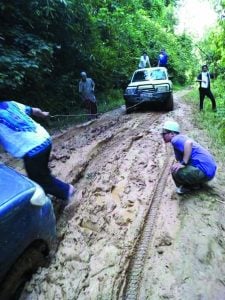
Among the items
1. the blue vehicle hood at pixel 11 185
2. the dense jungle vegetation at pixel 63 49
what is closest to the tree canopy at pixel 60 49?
the dense jungle vegetation at pixel 63 49

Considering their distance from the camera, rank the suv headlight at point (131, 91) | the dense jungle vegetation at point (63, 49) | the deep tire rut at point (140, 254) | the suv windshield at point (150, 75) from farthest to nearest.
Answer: the suv windshield at point (150, 75) → the suv headlight at point (131, 91) → the dense jungle vegetation at point (63, 49) → the deep tire rut at point (140, 254)

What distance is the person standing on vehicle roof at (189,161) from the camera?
5508 millimetres

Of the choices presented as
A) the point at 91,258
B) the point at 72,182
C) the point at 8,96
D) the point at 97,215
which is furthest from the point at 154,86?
the point at 91,258

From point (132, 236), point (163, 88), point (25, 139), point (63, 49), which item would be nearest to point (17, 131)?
point (25, 139)

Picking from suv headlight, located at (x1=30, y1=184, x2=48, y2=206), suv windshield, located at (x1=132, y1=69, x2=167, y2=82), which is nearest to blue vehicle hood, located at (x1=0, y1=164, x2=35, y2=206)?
suv headlight, located at (x1=30, y1=184, x2=48, y2=206)

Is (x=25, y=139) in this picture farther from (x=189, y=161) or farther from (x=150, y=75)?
(x=150, y=75)

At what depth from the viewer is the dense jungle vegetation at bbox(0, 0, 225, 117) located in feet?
34.7

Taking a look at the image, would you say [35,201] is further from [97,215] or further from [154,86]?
[154,86]

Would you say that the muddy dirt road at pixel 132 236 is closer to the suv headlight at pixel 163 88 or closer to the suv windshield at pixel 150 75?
the suv headlight at pixel 163 88

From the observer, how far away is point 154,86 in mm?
13242

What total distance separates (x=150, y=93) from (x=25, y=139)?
9.00 m

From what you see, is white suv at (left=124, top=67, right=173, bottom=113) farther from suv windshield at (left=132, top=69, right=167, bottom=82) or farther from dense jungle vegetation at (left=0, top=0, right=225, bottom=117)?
dense jungle vegetation at (left=0, top=0, right=225, bottom=117)

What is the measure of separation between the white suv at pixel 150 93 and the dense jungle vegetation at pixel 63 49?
1990 millimetres

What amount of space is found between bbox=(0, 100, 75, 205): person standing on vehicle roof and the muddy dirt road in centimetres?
82
